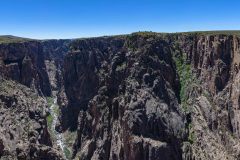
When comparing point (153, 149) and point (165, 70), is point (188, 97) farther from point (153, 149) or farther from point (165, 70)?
point (153, 149)

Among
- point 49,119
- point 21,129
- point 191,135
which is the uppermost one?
point 21,129

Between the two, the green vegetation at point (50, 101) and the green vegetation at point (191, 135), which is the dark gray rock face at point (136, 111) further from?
the green vegetation at point (50, 101)

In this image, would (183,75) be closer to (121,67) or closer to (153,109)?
(121,67)

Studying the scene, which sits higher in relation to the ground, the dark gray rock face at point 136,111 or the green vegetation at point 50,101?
the dark gray rock face at point 136,111

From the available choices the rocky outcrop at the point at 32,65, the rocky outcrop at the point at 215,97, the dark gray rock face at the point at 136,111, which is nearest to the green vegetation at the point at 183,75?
the rocky outcrop at the point at 215,97

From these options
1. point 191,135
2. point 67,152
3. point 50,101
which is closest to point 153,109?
point 191,135

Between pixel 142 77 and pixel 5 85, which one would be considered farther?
pixel 5 85

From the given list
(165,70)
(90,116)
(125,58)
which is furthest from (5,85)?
(165,70)
